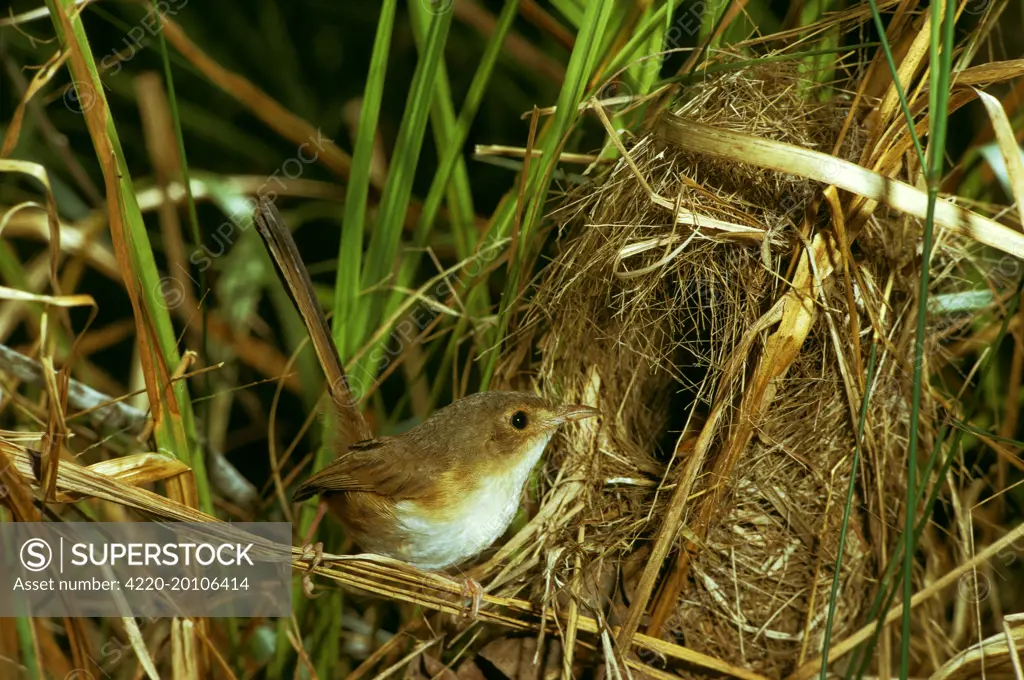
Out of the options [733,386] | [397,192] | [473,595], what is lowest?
[473,595]

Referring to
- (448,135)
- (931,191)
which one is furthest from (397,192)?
(931,191)

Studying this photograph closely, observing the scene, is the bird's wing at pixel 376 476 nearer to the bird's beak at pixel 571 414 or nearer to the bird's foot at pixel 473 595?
the bird's foot at pixel 473 595

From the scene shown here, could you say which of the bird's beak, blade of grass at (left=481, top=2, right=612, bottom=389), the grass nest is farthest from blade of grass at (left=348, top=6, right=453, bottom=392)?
the bird's beak

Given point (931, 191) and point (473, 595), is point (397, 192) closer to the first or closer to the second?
point (473, 595)

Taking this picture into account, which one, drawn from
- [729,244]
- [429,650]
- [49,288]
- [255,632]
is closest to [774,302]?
[729,244]

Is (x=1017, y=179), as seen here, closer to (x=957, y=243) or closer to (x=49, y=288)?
(x=957, y=243)

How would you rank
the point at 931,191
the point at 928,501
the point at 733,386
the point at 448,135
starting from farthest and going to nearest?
the point at 448,135
the point at 733,386
the point at 928,501
the point at 931,191

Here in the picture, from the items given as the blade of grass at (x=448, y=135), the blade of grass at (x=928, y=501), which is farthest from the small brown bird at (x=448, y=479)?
the blade of grass at (x=928, y=501)

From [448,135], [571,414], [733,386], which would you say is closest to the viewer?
[733,386]
